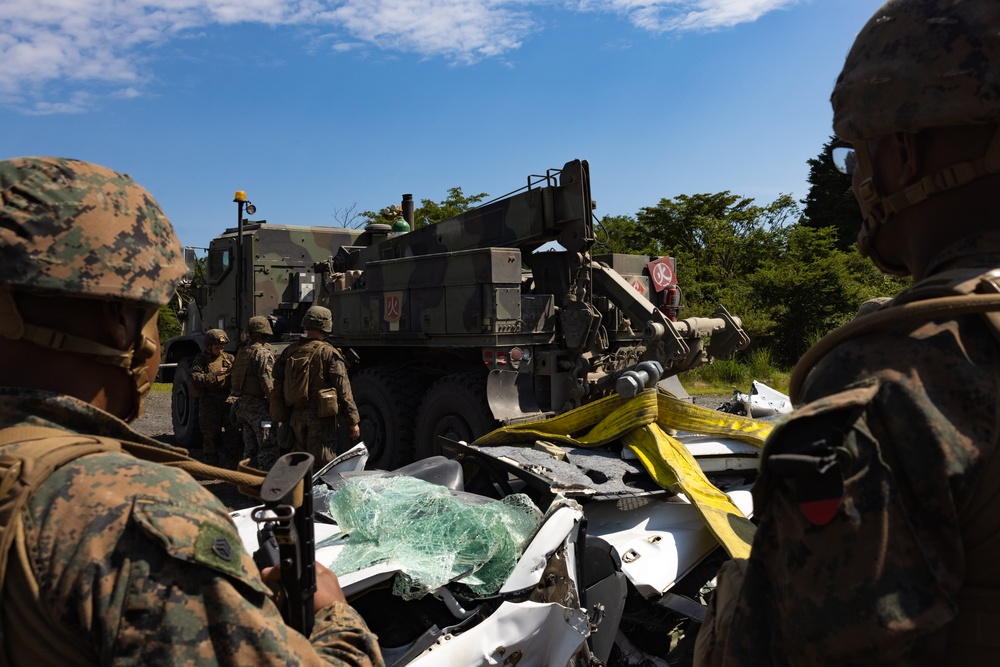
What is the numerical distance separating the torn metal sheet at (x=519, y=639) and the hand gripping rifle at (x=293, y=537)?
4.51ft

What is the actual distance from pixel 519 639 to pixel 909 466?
6.85ft

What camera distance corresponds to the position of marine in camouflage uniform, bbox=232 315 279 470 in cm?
832

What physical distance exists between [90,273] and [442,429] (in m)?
7.18

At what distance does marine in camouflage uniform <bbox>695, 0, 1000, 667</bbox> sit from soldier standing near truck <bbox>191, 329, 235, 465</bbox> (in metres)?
8.78

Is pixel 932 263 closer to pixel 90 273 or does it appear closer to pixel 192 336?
pixel 90 273

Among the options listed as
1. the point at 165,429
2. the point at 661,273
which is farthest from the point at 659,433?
the point at 165,429

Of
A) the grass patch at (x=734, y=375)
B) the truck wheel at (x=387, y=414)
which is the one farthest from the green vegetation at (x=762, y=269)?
the truck wheel at (x=387, y=414)

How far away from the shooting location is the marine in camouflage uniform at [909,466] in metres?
1.22

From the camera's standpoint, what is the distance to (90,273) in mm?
1425

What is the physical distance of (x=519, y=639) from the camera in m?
3.03

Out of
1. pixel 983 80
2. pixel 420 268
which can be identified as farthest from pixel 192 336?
pixel 983 80

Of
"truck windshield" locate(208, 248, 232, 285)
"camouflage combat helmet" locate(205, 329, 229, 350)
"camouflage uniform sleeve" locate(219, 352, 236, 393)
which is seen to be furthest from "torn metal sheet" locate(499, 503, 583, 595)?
"truck windshield" locate(208, 248, 232, 285)

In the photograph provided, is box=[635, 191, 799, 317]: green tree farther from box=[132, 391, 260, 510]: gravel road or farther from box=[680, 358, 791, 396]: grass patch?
box=[132, 391, 260, 510]: gravel road

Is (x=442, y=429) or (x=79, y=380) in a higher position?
(x=79, y=380)
